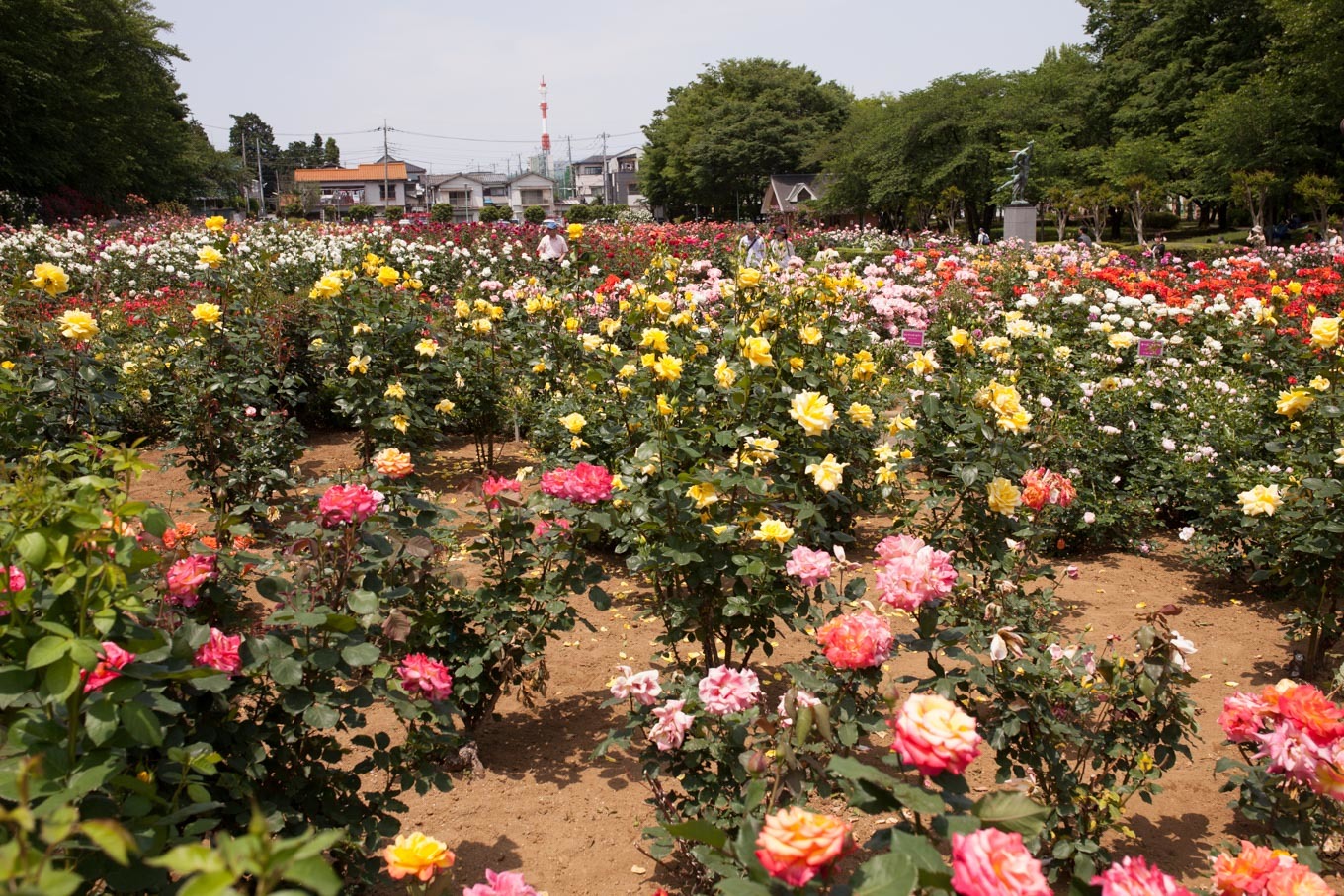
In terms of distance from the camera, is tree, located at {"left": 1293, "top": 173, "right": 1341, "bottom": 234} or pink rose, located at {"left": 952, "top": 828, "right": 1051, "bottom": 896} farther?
tree, located at {"left": 1293, "top": 173, "right": 1341, "bottom": 234}

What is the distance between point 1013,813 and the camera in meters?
1.13

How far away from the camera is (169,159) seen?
115 ft

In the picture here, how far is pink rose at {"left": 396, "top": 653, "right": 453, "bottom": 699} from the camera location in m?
1.89

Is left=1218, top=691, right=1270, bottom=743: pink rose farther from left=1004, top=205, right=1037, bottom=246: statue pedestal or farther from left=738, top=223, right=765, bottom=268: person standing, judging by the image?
left=1004, top=205, right=1037, bottom=246: statue pedestal

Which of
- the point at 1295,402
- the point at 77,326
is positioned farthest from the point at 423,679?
the point at 1295,402

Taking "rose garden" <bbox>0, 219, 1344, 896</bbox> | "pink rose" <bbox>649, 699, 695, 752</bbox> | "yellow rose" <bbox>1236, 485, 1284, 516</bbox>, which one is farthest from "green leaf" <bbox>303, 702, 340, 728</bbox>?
"yellow rose" <bbox>1236, 485, 1284, 516</bbox>

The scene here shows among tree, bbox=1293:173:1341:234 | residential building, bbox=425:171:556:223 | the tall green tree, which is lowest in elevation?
tree, bbox=1293:173:1341:234

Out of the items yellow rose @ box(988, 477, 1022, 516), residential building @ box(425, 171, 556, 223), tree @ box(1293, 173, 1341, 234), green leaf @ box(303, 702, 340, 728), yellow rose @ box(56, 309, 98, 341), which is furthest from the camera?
residential building @ box(425, 171, 556, 223)

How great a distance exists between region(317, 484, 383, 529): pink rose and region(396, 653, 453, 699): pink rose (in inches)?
12.8

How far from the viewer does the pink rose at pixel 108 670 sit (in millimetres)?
1248

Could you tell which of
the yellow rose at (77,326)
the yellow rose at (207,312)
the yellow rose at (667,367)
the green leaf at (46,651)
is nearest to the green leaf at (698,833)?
the green leaf at (46,651)

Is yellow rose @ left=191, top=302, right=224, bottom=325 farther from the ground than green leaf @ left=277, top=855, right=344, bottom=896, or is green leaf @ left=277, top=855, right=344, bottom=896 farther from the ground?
yellow rose @ left=191, top=302, right=224, bottom=325

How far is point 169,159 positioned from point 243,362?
120 feet

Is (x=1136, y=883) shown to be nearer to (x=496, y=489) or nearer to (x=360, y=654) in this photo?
(x=360, y=654)
